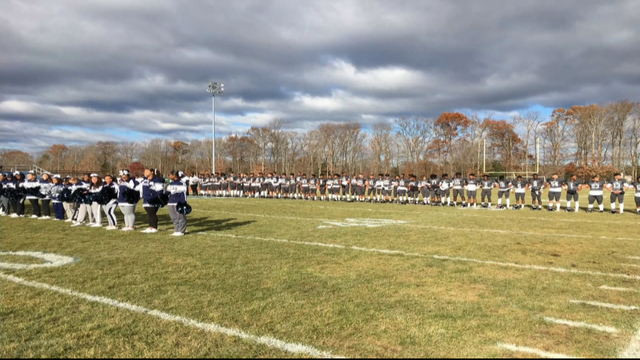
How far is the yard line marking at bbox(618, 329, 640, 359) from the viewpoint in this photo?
11.9 feet

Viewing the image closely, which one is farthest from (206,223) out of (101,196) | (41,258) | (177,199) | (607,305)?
(607,305)

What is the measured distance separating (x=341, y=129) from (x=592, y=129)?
37506mm

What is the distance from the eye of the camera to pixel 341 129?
6700 centimetres

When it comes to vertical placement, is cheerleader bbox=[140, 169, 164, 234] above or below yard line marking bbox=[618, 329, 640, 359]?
above

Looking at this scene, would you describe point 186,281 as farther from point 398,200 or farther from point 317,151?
point 317,151

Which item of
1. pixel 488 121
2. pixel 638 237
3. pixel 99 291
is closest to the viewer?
pixel 99 291

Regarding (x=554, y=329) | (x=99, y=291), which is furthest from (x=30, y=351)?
(x=554, y=329)

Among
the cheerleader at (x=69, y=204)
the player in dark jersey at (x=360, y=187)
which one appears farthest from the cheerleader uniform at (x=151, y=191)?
the player in dark jersey at (x=360, y=187)

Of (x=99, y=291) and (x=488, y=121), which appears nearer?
(x=99, y=291)

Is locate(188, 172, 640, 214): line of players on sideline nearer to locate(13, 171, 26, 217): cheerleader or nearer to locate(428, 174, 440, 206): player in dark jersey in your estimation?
locate(428, 174, 440, 206): player in dark jersey

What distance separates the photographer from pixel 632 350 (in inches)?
147

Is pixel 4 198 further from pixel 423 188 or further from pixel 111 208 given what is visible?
pixel 423 188

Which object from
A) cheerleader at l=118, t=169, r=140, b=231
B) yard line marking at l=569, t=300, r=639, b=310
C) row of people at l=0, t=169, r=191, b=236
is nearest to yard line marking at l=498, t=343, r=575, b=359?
yard line marking at l=569, t=300, r=639, b=310

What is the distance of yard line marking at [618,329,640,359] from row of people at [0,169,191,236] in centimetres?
958
